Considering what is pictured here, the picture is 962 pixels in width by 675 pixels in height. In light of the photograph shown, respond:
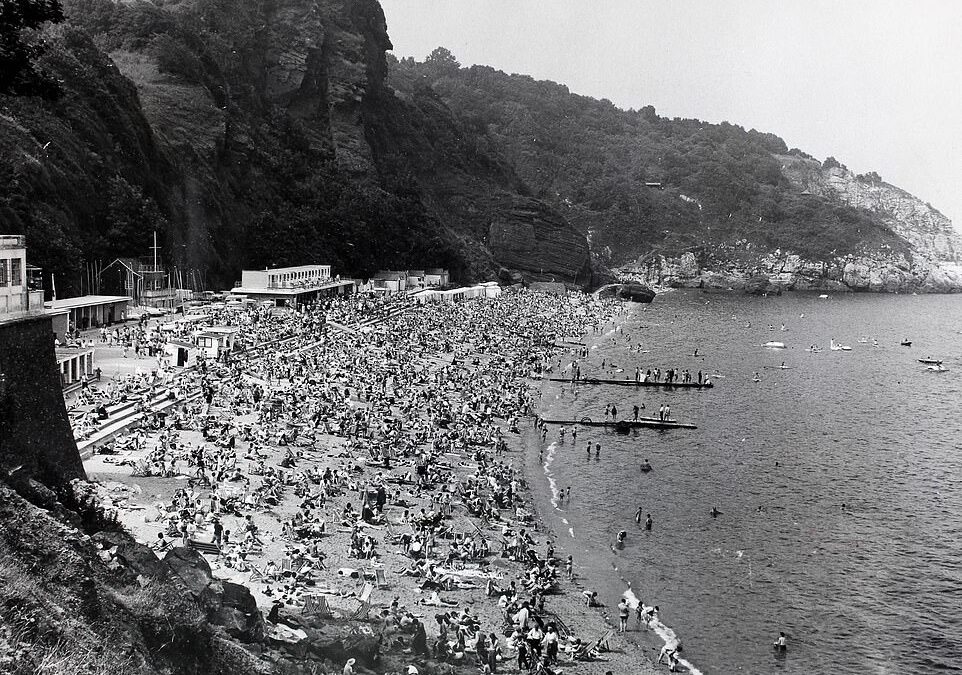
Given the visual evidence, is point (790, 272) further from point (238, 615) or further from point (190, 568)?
point (238, 615)

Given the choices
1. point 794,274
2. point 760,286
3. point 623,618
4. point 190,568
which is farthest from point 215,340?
point 794,274

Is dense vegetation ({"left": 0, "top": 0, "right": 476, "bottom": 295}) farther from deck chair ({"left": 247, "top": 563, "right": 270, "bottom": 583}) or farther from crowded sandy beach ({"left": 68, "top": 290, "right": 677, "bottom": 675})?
deck chair ({"left": 247, "top": 563, "right": 270, "bottom": 583})

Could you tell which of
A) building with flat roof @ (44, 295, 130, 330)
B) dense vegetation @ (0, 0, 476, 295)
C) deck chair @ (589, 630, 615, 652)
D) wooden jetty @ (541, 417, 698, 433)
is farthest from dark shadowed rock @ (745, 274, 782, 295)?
deck chair @ (589, 630, 615, 652)

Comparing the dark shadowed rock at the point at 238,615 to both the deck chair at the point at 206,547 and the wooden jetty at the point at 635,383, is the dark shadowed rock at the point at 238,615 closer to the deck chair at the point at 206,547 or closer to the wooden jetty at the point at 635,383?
the deck chair at the point at 206,547

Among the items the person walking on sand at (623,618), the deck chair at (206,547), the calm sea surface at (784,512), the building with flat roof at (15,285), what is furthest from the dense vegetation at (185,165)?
the person walking on sand at (623,618)

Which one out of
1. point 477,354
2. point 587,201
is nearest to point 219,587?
point 477,354
